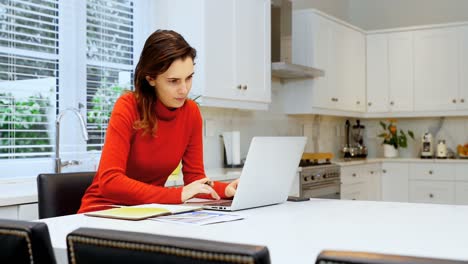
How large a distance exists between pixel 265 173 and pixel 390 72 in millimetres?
4419

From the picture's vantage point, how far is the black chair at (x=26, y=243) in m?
0.88

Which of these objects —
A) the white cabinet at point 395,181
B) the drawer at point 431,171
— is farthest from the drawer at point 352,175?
the drawer at point 431,171

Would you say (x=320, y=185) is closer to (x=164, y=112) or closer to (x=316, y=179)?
(x=316, y=179)

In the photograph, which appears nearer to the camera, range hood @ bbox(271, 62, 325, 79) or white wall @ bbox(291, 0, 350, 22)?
range hood @ bbox(271, 62, 325, 79)

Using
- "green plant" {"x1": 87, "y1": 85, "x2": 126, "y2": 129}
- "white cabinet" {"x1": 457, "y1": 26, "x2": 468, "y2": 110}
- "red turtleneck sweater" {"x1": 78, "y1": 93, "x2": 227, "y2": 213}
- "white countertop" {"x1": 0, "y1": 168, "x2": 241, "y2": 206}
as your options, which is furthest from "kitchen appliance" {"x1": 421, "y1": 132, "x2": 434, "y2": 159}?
"red turtleneck sweater" {"x1": 78, "y1": 93, "x2": 227, "y2": 213}

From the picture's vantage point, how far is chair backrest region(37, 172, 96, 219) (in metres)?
2.08

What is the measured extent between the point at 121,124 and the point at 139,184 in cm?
22

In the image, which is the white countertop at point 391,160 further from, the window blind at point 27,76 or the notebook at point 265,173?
the notebook at point 265,173

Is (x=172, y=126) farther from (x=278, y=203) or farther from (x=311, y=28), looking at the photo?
(x=311, y=28)

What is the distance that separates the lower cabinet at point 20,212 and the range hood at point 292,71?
2498 mm

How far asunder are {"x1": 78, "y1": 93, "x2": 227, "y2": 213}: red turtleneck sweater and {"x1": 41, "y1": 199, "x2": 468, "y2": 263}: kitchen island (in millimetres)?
247

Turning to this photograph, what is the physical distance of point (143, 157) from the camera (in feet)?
6.98

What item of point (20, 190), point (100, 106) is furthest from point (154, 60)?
point (100, 106)

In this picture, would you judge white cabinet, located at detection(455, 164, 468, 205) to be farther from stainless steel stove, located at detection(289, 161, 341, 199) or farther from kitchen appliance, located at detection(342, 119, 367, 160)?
stainless steel stove, located at detection(289, 161, 341, 199)
